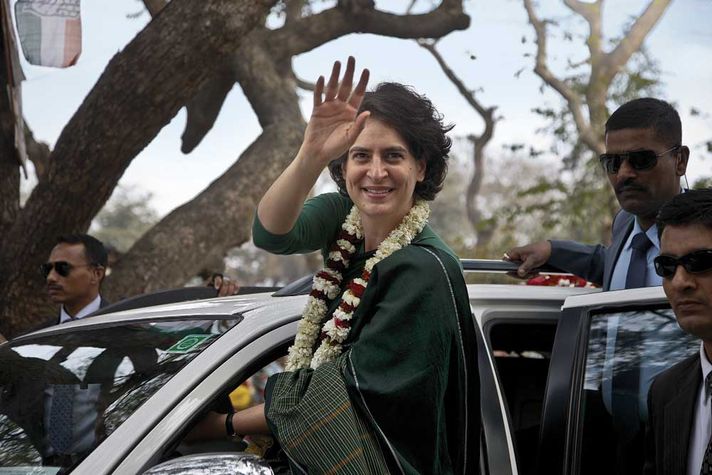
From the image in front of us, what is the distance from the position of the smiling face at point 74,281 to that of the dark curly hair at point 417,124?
274 centimetres

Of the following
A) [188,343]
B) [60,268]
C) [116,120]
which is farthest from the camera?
[116,120]

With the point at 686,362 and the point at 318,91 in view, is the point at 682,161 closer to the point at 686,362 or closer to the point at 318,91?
the point at 686,362

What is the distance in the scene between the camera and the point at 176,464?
1921 mm

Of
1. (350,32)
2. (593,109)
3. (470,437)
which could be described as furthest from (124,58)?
(593,109)

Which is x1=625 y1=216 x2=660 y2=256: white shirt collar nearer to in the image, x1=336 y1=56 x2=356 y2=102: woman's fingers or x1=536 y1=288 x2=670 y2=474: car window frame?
x1=536 y1=288 x2=670 y2=474: car window frame

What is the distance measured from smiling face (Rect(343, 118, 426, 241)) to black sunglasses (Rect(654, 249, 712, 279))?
0.67 m

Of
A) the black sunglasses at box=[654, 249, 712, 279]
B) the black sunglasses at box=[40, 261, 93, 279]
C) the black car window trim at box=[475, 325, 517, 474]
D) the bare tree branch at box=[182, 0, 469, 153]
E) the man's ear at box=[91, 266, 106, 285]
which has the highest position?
the bare tree branch at box=[182, 0, 469, 153]

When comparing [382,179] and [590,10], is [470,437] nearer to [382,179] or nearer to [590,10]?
[382,179]

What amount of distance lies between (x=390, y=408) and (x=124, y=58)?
4356mm

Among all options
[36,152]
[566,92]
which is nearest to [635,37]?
[566,92]

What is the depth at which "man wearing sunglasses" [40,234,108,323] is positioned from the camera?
495 cm

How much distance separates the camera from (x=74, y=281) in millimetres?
4961

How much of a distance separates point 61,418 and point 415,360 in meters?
0.91

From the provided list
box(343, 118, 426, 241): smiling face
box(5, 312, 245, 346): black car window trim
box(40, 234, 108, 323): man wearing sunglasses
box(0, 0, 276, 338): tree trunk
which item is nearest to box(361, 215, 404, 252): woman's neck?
box(343, 118, 426, 241): smiling face
